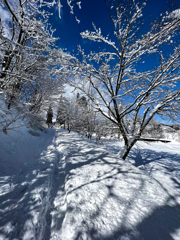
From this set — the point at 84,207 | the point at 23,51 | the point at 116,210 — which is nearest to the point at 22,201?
the point at 84,207

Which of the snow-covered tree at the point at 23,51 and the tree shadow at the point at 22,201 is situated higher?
the snow-covered tree at the point at 23,51

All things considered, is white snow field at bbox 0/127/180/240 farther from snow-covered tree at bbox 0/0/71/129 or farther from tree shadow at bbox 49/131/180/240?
snow-covered tree at bbox 0/0/71/129

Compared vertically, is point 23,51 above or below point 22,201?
above

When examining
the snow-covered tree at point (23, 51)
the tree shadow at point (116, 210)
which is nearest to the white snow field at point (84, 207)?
the tree shadow at point (116, 210)

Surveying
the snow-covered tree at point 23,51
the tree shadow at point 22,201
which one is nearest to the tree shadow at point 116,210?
the tree shadow at point 22,201

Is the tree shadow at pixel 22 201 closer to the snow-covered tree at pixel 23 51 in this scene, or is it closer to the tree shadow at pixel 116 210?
the tree shadow at pixel 116 210

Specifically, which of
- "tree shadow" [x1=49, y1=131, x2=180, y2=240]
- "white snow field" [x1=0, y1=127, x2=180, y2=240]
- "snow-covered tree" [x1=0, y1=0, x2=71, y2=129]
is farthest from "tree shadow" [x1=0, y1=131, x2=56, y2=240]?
"snow-covered tree" [x1=0, y1=0, x2=71, y2=129]

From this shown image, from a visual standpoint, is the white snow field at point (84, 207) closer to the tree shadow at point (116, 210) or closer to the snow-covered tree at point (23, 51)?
the tree shadow at point (116, 210)

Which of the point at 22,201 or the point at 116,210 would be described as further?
the point at 22,201

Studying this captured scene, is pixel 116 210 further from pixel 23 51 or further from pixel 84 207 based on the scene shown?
pixel 23 51

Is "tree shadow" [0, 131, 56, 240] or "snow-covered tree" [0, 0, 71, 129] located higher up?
"snow-covered tree" [0, 0, 71, 129]

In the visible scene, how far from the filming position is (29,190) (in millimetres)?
1947

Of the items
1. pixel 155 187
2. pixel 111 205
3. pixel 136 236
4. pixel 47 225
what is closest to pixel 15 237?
pixel 47 225

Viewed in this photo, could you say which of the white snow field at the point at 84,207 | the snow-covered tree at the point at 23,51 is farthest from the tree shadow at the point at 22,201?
the snow-covered tree at the point at 23,51
